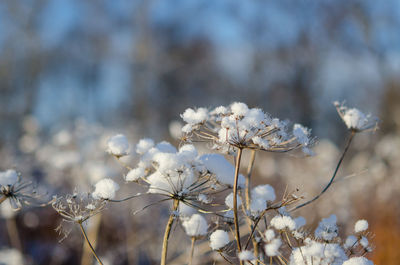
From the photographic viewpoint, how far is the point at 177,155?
1.19m

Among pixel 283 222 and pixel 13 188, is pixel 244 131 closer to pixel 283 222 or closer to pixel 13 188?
pixel 283 222

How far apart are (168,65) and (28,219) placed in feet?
52.1

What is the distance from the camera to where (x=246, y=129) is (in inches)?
45.1

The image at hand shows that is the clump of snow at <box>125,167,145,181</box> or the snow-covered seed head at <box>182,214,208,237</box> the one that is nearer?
the snow-covered seed head at <box>182,214,208,237</box>

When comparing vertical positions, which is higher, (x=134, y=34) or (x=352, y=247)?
(x=134, y=34)

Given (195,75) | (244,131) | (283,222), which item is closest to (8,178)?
(244,131)

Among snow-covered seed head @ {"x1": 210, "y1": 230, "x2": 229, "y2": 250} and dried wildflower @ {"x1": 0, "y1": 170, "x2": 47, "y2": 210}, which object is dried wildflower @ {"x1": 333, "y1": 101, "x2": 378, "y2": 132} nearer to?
snow-covered seed head @ {"x1": 210, "y1": 230, "x2": 229, "y2": 250}

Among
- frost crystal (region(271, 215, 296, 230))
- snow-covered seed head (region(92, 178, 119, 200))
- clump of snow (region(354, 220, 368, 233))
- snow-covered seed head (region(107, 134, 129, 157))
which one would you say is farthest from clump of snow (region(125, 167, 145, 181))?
clump of snow (region(354, 220, 368, 233))

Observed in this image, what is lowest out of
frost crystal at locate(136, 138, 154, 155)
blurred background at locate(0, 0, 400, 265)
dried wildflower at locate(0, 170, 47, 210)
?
dried wildflower at locate(0, 170, 47, 210)

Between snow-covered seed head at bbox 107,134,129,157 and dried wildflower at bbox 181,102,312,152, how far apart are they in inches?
10.3

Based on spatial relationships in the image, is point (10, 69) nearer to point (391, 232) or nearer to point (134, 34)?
point (134, 34)

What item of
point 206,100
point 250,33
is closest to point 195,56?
point 206,100

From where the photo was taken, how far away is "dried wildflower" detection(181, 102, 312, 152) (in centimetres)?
115

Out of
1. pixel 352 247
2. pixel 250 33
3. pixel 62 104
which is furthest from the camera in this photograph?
pixel 62 104
